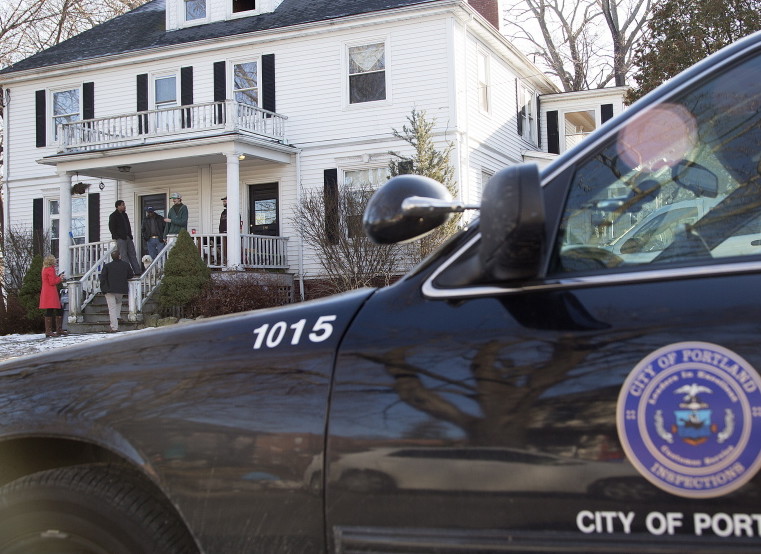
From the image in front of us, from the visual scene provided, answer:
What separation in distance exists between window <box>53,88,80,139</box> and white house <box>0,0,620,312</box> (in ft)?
0.13

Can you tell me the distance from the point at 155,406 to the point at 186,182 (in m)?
20.5

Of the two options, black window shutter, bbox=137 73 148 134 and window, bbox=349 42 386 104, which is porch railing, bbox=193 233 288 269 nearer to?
window, bbox=349 42 386 104

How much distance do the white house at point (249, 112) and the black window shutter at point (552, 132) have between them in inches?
114

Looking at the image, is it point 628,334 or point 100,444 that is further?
point 100,444

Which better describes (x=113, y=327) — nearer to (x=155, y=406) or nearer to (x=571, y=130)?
(x=155, y=406)

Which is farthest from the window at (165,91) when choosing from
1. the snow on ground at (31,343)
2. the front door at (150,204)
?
the snow on ground at (31,343)

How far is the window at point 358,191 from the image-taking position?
16.9 m

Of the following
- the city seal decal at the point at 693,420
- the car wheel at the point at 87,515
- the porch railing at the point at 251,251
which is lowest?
the car wheel at the point at 87,515

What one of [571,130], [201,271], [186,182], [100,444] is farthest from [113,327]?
[571,130]

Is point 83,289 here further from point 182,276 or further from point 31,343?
point 31,343

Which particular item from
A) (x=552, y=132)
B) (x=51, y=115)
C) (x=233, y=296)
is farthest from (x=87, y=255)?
(x=552, y=132)

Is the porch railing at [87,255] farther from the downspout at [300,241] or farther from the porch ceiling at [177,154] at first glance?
the downspout at [300,241]

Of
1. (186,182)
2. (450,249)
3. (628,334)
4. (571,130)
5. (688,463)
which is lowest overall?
(688,463)

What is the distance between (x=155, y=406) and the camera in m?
1.97
